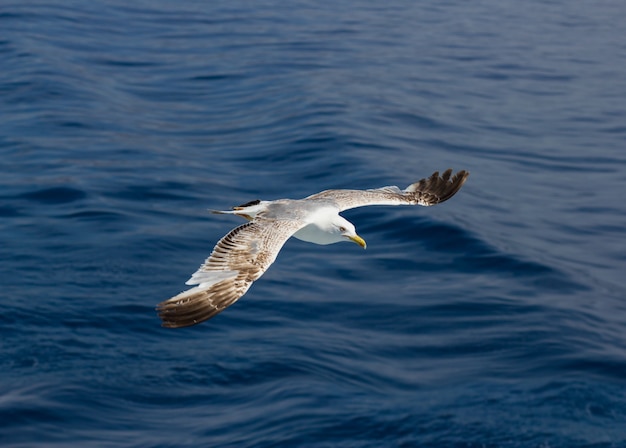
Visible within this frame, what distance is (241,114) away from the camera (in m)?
28.8

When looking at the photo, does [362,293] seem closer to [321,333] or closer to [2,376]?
[321,333]

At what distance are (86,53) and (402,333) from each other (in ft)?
65.2

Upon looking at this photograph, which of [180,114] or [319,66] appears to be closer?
[180,114]

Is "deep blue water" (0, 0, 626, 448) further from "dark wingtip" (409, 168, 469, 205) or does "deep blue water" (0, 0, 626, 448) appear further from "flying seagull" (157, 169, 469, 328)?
"flying seagull" (157, 169, 469, 328)

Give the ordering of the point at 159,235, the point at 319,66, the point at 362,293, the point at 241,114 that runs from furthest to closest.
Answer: the point at 319,66
the point at 241,114
the point at 159,235
the point at 362,293

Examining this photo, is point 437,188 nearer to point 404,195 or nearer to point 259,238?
point 404,195

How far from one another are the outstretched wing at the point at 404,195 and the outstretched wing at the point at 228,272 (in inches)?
72.4

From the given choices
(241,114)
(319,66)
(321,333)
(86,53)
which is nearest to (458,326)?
(321,333)

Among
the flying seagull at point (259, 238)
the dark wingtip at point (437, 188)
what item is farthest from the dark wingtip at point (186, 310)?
the dark wingtip at point (437, 188)

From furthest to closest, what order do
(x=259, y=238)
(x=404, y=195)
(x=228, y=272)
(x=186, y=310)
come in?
1. (x=404, y=195)
2. (x=259, y=238)
3. (x=228, y=272)
4. (x=186, y=310)

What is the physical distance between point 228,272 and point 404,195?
443cm

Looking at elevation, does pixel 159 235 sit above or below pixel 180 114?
below

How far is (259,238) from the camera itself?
12188 millimetres

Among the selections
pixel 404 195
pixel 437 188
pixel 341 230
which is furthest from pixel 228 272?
pixel 437 188
